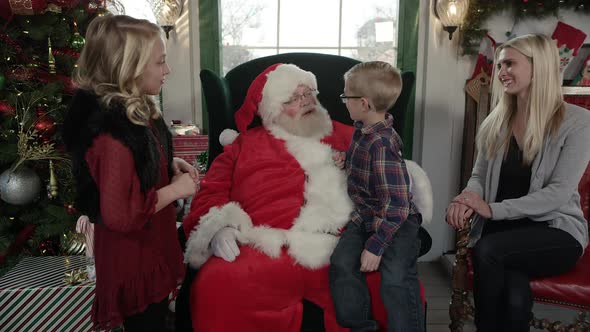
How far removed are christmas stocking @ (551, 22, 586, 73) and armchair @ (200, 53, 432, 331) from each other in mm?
1278

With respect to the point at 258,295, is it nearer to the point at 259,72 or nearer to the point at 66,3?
the point at 259,72

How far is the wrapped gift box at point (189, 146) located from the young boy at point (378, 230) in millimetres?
1485

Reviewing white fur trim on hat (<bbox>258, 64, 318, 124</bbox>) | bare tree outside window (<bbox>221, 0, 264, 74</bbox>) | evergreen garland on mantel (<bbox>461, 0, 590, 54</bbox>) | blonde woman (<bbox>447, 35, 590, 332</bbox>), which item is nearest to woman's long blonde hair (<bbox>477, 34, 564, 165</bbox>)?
blonde woman (<bbox>447, 35, 590, 332</bbox>)

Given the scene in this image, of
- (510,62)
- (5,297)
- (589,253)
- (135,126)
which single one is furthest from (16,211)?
(589,253)

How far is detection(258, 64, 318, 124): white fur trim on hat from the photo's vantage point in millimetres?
2086

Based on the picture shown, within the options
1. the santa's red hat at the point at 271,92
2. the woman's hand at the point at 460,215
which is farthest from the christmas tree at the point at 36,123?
the woman's hand at the point at 460,215

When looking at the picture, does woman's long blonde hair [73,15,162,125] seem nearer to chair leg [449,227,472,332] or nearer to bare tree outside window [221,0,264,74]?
chair leg [449,227,472,332]

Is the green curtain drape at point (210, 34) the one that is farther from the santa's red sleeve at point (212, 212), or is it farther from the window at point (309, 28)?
the santa's red sleeve at point (212, 212)

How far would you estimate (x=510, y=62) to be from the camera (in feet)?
6.25

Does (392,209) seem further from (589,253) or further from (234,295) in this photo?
(589,253)

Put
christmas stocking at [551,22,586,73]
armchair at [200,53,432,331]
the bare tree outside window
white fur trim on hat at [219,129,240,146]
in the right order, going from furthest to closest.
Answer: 1. the bare tree outside window
2. christmas stocking at [551,22,586,73]
3. armchair at [200,53,432,331]
4. white fur trim on hat at [219,129,240,146]

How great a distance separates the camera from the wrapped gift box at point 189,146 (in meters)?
2.91

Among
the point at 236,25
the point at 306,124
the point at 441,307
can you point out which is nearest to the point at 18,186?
the point at 306,124

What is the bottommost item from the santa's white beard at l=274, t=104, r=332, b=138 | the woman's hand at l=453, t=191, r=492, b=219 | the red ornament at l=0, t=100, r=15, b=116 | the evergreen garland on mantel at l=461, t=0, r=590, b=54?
the woman's hand at l=453, t=191, r=492, b=219
